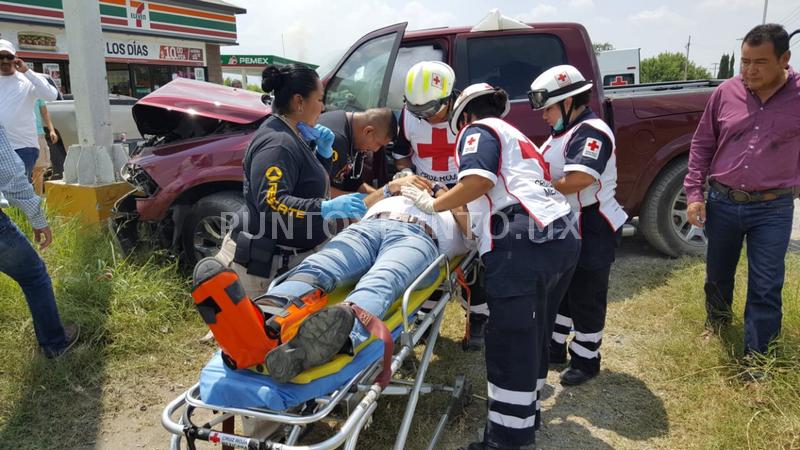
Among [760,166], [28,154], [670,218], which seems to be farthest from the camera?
[28,154]

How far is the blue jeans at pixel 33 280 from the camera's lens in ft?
9.61

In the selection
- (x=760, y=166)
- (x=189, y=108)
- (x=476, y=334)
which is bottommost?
(x=476, y=334)

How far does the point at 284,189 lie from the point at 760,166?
2.47 metres

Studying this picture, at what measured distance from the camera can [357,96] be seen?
452cm

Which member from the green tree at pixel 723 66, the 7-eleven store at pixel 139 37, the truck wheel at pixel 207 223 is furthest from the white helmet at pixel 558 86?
the green tree at pixel 723 66

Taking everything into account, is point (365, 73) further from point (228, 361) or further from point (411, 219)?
point (228, 361)

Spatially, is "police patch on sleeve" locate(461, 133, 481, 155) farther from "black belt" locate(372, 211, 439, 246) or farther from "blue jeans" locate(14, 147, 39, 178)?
"blue jeans" locate(14, 147, 39, 178)

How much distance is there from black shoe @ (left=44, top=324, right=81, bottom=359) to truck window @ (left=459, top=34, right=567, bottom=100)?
3.37 m

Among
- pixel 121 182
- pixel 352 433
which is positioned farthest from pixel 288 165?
pixel 121 182

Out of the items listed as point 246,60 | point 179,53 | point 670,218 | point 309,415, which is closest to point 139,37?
point 179,53

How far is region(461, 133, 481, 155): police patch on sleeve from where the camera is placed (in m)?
2.29

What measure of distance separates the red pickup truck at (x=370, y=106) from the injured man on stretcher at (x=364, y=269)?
5.59ft

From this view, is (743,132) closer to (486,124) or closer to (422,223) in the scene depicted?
(486,124)

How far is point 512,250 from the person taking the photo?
230 centimetres
